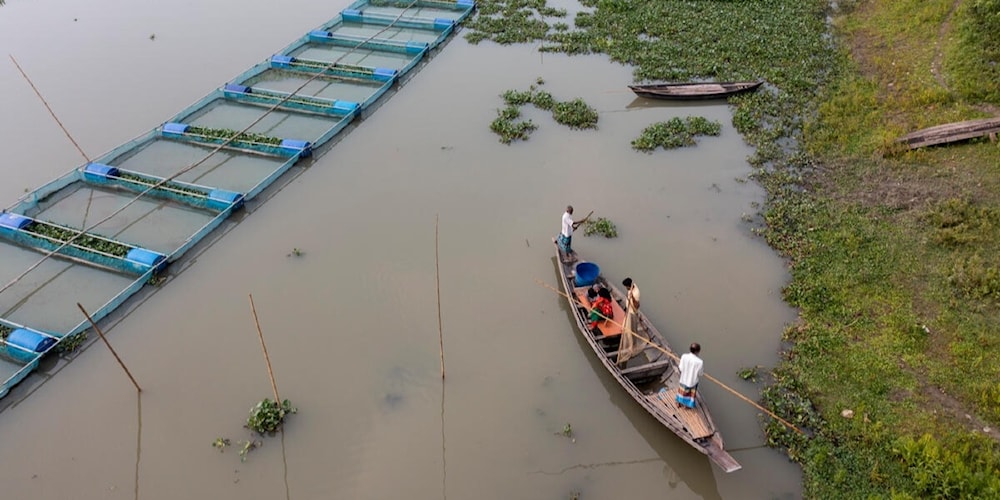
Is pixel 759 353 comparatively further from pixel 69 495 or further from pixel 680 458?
pixel 69 495

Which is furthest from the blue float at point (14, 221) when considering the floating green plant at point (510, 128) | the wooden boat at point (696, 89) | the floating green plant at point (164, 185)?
the wooden boat at point (696, 89)

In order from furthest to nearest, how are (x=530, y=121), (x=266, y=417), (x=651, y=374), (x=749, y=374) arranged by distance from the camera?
1. (x=530, y=121)
2. (x=749, y=374)
3. (x=651, y=374)
4. (x=266, y=417)

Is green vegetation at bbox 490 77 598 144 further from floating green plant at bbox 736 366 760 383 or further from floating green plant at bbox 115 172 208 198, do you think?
floating green plant at bbox 736 366 760 383

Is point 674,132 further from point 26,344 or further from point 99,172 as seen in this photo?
point 26,344

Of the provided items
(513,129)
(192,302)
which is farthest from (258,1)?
(192,302)

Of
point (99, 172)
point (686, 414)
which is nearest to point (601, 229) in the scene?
point (686, 414)

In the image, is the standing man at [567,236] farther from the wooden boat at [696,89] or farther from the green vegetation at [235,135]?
the green vegetation at [235,135]

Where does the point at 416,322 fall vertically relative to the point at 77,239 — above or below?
below

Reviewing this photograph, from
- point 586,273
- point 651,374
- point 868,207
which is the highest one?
point 868,207

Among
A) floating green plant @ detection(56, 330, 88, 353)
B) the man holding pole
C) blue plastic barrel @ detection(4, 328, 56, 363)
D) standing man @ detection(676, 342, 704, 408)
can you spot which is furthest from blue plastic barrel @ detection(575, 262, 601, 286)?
blue plastic barrel @ detection(4, 328, 56, 363)
